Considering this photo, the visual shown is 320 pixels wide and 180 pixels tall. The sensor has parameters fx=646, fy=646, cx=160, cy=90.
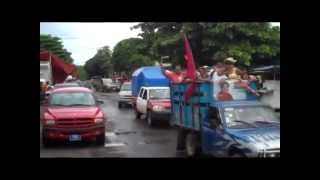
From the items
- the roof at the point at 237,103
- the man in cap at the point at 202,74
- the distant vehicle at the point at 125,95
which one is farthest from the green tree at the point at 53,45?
the roof at the point at 237,103

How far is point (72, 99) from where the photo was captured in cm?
1162

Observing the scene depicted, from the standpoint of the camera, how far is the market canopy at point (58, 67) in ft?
34.0

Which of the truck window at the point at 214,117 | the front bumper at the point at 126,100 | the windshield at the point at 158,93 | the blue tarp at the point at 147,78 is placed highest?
the blue tarp at the point at 147,78

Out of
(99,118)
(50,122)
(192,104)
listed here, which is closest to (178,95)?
(192,104)

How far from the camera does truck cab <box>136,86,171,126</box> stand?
1239 cm

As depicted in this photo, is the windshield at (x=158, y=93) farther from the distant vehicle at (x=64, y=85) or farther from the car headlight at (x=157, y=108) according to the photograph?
the distant vehicle at (x=64, y=85)

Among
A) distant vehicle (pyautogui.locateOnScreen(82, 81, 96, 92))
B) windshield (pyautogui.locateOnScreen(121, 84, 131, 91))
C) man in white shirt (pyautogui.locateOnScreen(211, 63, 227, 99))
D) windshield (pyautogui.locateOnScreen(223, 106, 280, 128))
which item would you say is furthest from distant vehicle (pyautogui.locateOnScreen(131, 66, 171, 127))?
windshield (pyautogui.locateOnScreen(223, 106, 280, 128))

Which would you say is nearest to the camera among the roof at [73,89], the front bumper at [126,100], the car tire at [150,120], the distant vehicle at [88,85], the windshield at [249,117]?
the windshield at [249,117]

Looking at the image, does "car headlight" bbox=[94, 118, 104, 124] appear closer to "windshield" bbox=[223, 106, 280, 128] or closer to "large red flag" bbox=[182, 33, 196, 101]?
"large red flag" bbox=[182, 33, 196, 101]

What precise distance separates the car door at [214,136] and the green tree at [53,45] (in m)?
2.50

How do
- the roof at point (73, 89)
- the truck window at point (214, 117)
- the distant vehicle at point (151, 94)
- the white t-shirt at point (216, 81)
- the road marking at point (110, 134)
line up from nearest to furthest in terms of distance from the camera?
the truck window at point (214, 117)
the white t-shirt at point (216, 81)
the road marking at point (110, 134)
the roof at point (73, 89)
the distant vehicle at point (151, 94)

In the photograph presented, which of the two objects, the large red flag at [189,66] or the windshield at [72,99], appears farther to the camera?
the windshield at [72,99]
